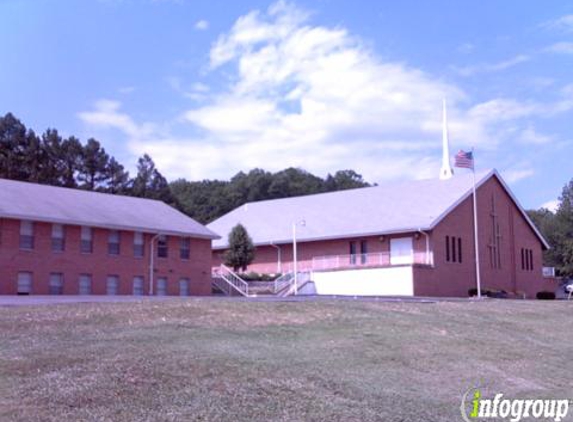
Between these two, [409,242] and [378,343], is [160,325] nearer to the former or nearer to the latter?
→ [378,343]

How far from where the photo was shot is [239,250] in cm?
5288

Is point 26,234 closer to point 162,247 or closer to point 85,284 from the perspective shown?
point 85,284

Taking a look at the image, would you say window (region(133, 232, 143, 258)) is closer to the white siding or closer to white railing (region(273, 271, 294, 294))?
white railing (region(273, 271, 294, 294))

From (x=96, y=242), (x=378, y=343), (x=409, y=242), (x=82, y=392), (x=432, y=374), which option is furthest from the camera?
(x=409, y=242)

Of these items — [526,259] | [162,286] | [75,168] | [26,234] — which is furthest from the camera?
[75,168]

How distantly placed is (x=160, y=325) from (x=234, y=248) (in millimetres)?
33535

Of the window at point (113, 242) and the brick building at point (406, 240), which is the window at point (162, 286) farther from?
the brick building at point (406, 240)

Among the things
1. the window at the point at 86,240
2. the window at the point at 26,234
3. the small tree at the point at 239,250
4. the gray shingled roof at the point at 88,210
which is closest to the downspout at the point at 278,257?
the small tree at the point at 239,250

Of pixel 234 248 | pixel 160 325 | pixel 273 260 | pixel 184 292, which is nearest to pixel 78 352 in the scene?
pixel 160 325

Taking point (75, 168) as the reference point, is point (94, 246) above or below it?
below

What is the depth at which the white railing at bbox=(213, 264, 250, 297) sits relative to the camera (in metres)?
49.6

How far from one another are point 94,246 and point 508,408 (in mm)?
32029

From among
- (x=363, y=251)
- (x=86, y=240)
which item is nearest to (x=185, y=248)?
(x=86, y=240)

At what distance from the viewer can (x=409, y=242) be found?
5128cm
